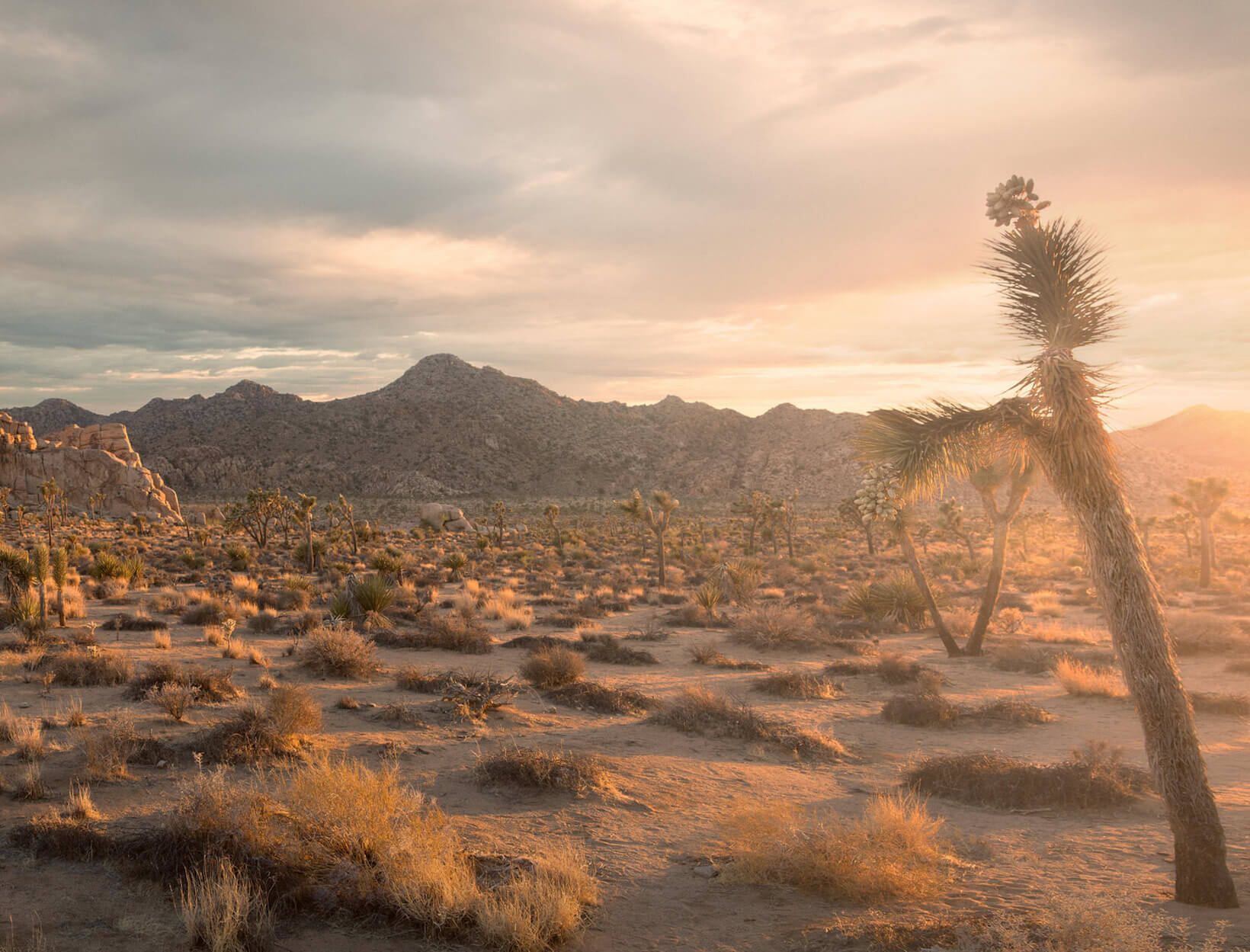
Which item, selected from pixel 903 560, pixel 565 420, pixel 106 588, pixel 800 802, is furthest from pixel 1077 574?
pixel 565 420

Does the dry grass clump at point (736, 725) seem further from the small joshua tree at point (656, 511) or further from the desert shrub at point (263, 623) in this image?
the small joshua tree at point (656, 511)

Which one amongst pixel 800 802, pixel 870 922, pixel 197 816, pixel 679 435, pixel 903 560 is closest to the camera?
pixel 870 922

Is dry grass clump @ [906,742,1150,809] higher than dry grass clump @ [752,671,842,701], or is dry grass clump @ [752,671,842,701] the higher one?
dry grass clump @ [906,742,1150,809]

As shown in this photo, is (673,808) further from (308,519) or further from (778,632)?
(308,519)

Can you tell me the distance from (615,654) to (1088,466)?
11874 mm

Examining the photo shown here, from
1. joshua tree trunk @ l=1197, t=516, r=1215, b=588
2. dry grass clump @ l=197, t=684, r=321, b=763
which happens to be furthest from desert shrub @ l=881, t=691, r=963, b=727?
joshua tree trunk @ l=1197, t=516, r=1215, b=588

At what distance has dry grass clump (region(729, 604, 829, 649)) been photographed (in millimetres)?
18609

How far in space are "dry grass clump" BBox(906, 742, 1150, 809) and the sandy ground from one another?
228 millimetres

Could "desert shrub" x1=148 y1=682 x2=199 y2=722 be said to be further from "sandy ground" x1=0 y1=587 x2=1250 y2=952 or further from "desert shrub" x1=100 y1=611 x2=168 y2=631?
"desert shrub" x1=100 y1=611 x2=168 y2=631

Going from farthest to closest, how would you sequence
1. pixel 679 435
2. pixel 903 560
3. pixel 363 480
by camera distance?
pixel 679 435 < pixel 363 480 < pixel 903 560

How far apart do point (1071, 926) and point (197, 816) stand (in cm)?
679

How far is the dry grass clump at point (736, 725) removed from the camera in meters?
10.7

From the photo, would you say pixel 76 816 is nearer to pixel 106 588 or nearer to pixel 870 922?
pixel 870 922

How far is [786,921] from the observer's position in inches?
232
